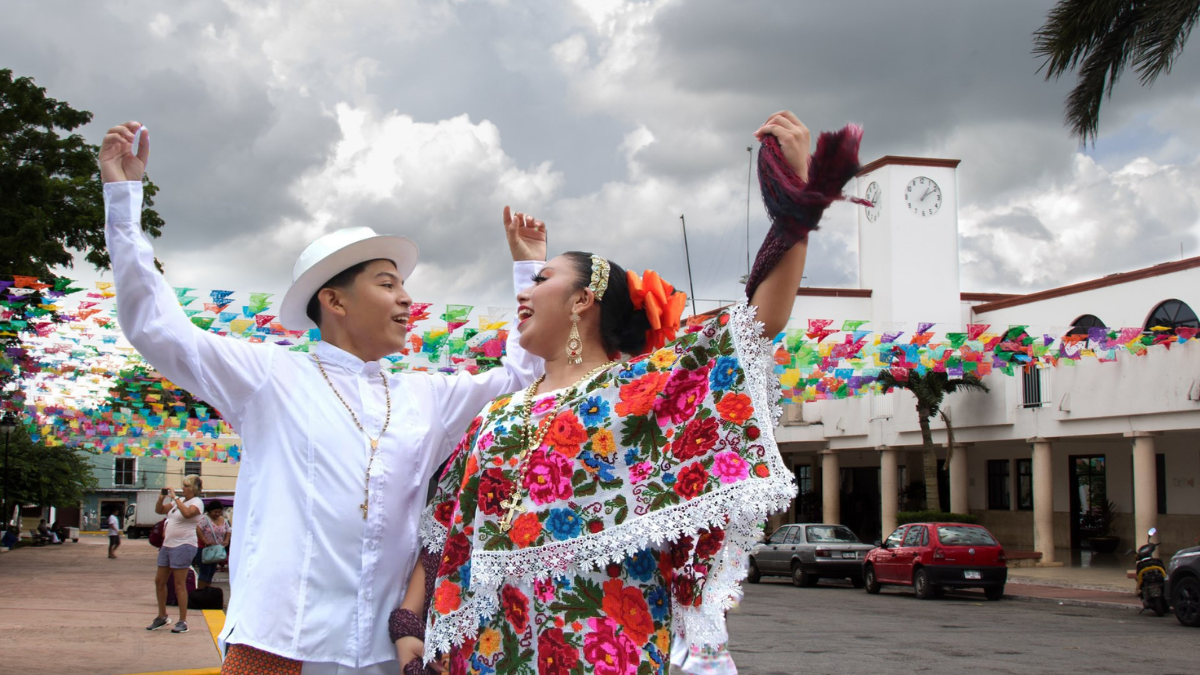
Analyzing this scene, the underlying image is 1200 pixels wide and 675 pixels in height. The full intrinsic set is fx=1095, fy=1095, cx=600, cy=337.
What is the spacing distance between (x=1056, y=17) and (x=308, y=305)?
40.0 feet

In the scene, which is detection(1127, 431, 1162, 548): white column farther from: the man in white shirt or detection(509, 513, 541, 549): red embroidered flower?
detection(509, 513, 541, 549): red embroidered flower

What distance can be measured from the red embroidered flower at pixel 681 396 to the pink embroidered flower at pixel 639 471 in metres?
0.10

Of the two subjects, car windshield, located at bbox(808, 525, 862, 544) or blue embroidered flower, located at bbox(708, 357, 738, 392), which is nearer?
blue embroidered flower, located at bbox(708, 357, 738, 392)

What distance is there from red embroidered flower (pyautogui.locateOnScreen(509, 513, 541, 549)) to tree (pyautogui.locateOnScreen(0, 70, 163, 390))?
17379mm

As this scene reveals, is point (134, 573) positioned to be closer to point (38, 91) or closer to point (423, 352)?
point (38, 91)

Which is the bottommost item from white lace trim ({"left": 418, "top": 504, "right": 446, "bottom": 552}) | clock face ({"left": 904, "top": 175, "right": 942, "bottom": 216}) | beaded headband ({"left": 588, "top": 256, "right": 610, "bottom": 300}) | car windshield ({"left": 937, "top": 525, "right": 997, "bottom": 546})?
car windshield ({"left": 937, "top": 525, "right": 997, "bottom": 546})

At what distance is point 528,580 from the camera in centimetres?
Answer: 252

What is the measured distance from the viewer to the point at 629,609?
248 cm

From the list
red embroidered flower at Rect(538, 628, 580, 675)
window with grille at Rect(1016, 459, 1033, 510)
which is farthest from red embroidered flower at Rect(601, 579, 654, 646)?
window with grille at Rect(1016, 459, 1033, 510)

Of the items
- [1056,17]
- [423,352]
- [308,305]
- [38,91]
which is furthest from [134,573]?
[308,305]

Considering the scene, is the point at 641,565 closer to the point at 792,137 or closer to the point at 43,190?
the point at 792,137

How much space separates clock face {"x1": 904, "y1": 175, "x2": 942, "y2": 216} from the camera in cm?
3198

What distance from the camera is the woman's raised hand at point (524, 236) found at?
338cm

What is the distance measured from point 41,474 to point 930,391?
39.0 m
